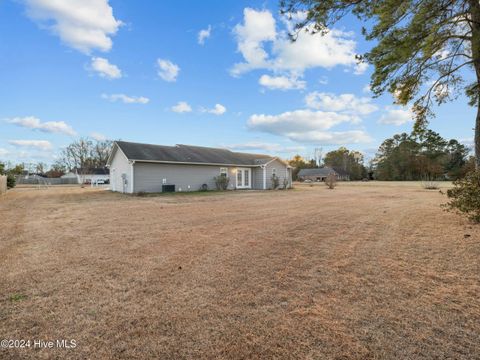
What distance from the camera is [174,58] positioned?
48.1 ft

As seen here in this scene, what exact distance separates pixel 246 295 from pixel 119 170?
19.3 metres

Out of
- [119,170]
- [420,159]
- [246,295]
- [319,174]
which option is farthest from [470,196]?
[319,174]

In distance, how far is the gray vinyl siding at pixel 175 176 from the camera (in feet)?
56.8

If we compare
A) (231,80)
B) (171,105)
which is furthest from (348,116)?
(171,105)

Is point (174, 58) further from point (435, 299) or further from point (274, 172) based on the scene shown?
point (435, 299)

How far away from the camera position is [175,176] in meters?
18.9

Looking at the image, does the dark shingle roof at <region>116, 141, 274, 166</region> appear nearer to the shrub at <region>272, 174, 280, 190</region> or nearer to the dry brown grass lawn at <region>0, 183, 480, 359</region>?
the shrub at <region>272, 174, 280, 190</region>

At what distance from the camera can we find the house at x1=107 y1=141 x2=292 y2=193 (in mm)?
17438

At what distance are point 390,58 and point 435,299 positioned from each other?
4.83 metres

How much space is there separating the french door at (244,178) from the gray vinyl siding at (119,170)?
Answer: 932cm

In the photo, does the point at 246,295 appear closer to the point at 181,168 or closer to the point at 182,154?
the point at 181,168

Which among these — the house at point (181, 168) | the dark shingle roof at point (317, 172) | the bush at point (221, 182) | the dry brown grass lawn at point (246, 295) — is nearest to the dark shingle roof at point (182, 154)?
the house at point (181, 168)

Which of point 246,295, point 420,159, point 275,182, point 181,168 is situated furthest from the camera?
point 420,159

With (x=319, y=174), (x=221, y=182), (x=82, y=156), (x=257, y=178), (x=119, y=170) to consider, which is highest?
(x=82, y=156)
